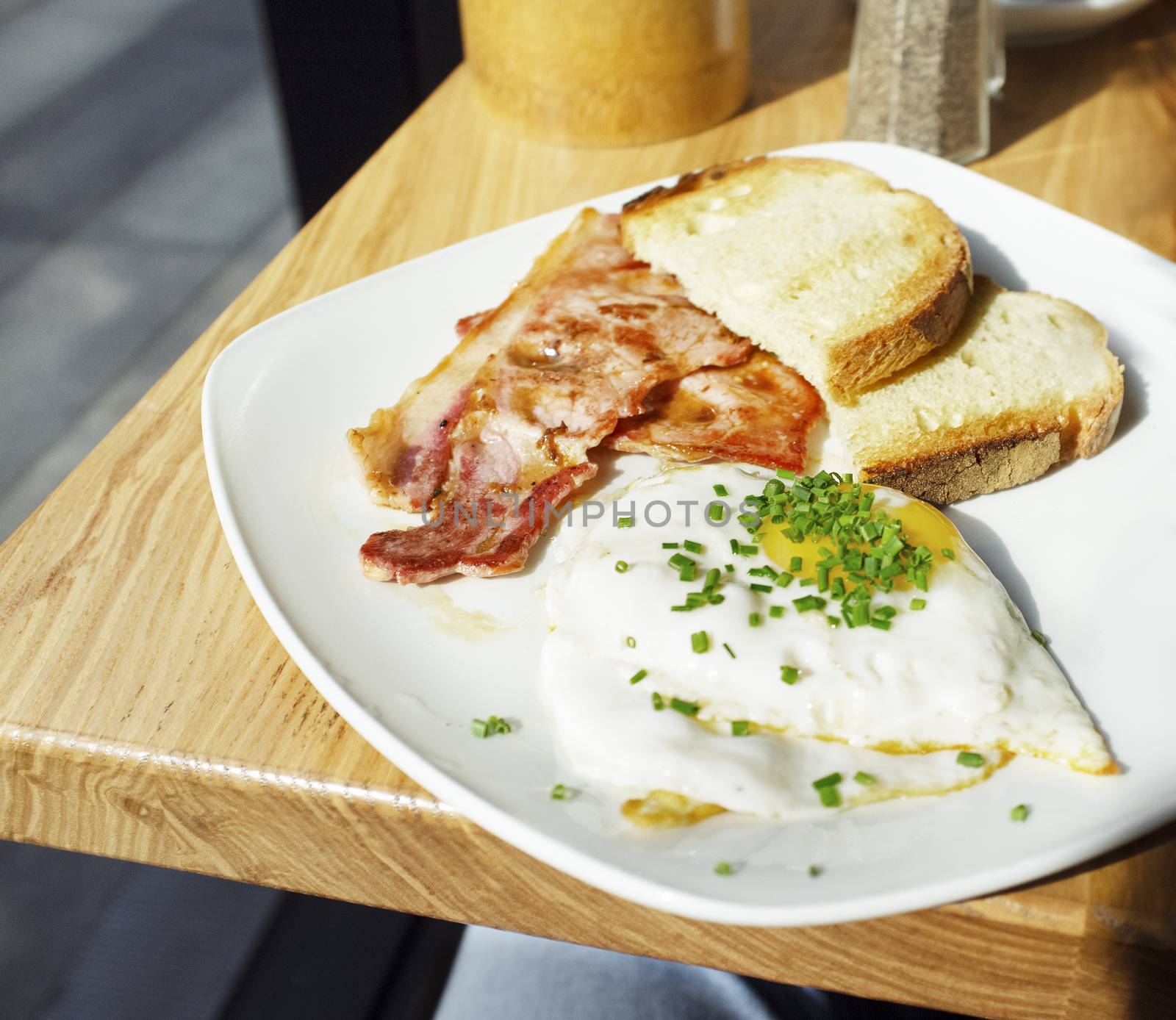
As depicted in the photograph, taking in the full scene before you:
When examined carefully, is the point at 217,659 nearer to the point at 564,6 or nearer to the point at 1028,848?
the point at 1028,848

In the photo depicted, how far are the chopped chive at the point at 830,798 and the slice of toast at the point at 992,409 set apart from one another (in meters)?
0.59

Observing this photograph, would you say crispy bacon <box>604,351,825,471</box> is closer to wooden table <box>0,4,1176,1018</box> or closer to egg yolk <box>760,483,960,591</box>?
egg yolk <box>760,483,960,591</box>

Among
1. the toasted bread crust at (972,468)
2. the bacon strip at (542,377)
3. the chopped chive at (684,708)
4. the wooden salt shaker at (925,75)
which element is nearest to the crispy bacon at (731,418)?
the bacon strip at (542,377)

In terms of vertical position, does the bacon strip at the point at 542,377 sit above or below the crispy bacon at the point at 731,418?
above

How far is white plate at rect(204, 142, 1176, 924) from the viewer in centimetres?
100

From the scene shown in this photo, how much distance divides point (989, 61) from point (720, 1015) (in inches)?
83.2

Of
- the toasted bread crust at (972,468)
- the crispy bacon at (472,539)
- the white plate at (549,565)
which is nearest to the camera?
the white plate at (549,565)

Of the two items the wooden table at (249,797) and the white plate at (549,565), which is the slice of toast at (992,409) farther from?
the wooden table at (249,797)

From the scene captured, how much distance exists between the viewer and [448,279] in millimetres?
1916

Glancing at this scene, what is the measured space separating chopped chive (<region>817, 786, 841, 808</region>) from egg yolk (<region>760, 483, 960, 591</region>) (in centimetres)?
29

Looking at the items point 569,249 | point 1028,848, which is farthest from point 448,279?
point 1028,848

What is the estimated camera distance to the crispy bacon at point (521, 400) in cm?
147

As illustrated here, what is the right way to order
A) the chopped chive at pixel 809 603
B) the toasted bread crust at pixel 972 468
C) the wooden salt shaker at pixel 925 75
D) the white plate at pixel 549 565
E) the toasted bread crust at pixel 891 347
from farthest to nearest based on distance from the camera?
the wooden salt shaker at pixel 925 75, the toasted bread crust at pixel 891 347, the toasted bread crust at pixel 972 468, the chopped chive at pixel 809 603, the white plate at pixel 549 565

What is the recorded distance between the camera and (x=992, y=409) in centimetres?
160
